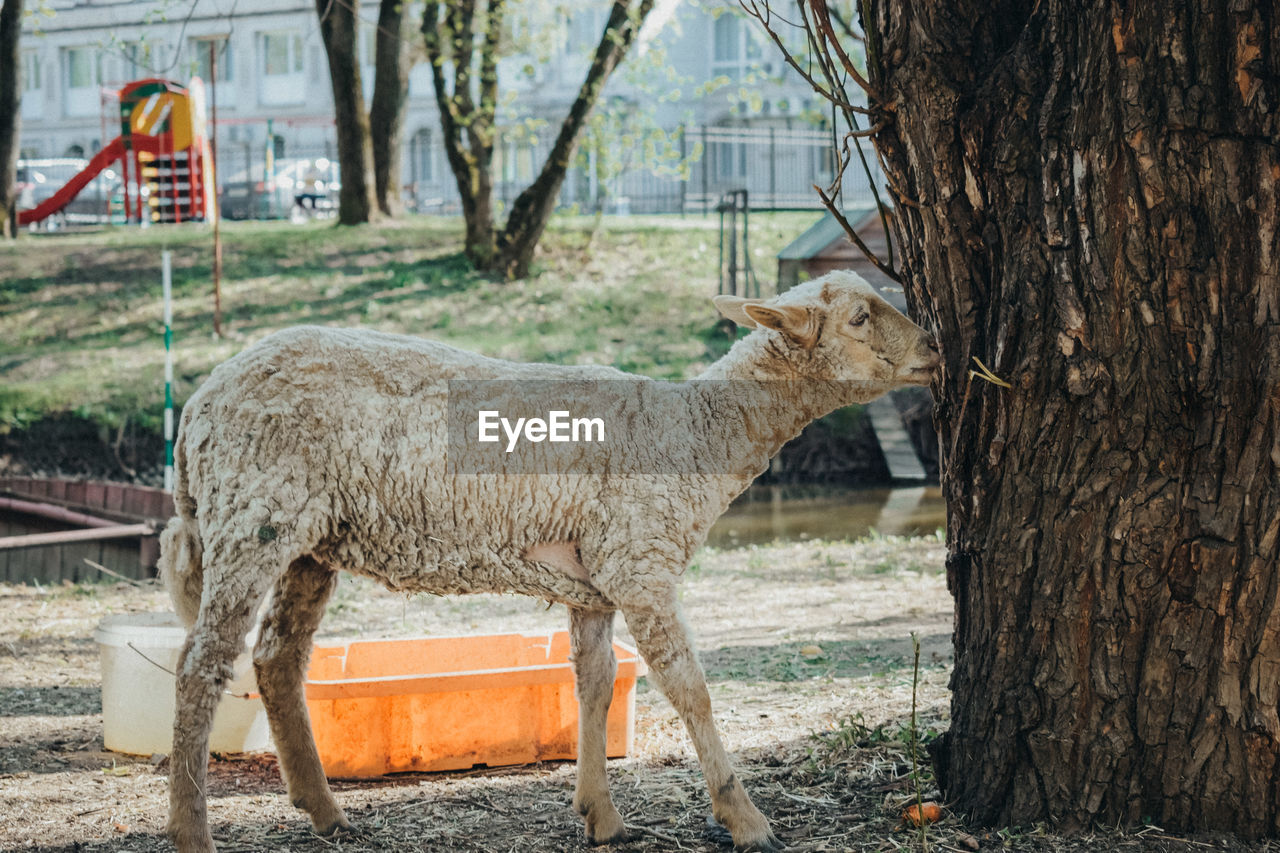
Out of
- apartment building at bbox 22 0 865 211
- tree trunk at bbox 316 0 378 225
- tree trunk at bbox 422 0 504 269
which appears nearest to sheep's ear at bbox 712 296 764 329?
tree trunk at bbox 422 0 504 269

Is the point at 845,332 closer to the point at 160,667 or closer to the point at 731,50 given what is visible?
the point at 160,667

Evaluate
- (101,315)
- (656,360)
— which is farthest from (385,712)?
(101,315)

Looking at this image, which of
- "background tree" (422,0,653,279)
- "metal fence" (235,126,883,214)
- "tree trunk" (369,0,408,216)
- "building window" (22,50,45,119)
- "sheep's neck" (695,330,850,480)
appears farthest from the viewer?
"building window" (22,50,45,119)

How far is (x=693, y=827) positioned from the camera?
→ 4.12m

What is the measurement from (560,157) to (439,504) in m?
15.2

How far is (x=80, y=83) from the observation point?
44.5m

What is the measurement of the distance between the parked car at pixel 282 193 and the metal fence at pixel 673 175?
64cm

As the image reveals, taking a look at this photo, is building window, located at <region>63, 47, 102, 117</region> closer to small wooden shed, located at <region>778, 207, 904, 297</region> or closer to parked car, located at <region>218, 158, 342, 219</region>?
parked car, located at <region>218, 158, 342, 219</region>

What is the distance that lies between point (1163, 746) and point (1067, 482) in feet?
2.66

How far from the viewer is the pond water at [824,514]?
11852 millimetres

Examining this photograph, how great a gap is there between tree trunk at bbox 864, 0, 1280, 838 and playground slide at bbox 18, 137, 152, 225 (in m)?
20.4

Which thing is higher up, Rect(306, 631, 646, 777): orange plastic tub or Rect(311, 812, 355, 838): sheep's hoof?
Rect(306, 631, 646, 777): orange plastic tub

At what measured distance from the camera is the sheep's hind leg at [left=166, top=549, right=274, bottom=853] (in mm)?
3787

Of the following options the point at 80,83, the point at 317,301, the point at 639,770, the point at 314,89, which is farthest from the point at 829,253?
the point at 80,83
